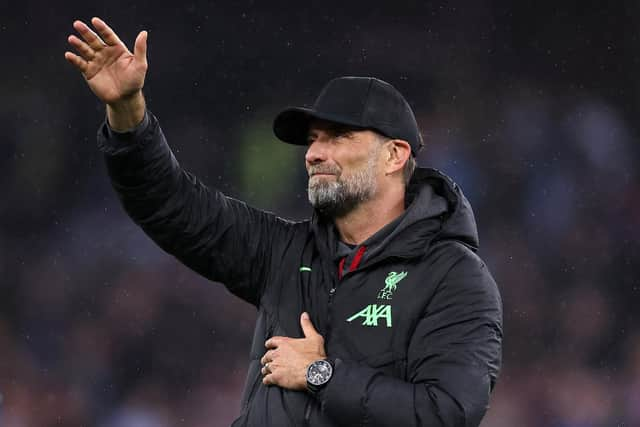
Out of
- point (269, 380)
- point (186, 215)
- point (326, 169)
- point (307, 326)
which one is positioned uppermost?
point (326, 169)

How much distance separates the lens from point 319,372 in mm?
2469

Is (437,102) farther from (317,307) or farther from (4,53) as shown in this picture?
(317,307)

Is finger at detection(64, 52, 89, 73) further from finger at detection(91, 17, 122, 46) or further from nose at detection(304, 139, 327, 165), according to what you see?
nose at detection(304, 139, 327, 165)

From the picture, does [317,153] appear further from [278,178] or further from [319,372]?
[278,178]

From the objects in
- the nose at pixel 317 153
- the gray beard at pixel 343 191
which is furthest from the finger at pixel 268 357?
the nose at pixel 317 153

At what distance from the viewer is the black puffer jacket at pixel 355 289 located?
7.97ft

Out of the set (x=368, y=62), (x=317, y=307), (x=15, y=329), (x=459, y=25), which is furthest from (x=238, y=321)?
(x=317, y=307)

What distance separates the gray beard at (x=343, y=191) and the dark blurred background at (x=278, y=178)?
3.89 meters

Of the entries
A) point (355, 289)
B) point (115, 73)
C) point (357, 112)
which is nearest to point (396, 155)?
point (357, 112)

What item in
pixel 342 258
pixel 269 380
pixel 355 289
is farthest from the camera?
pixel 342 258

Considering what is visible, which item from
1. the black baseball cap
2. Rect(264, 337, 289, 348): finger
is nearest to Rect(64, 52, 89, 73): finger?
the black baseball cap

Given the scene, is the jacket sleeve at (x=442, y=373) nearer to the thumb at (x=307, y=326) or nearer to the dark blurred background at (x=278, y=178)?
the thumb at (x=307, y=326)

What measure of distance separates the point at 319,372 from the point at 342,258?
0.41 metres

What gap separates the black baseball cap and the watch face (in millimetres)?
682
